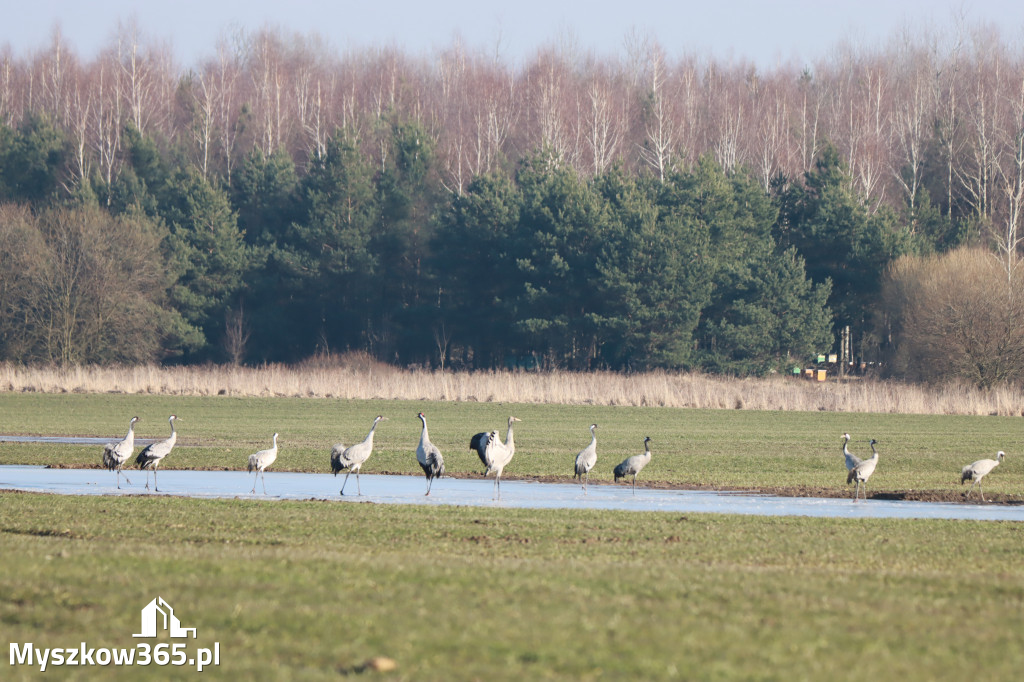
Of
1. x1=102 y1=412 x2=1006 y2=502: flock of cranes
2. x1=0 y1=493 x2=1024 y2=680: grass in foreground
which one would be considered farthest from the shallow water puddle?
x1=0 y1=493 x2=1024 y2=680: grass in foreground

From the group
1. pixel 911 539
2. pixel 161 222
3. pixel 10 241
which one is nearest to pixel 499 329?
pixel 161 222

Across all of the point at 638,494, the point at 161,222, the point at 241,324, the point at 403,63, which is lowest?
the point at 638,494

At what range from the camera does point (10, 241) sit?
6900 cm

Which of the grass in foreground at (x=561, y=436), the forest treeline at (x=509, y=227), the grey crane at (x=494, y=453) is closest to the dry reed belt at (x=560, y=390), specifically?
the grass in foreground at (x=561, y=436)

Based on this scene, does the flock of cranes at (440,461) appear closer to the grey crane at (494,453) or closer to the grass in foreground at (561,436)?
the grey crane at (494,453)

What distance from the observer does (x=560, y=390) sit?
53.0 metres

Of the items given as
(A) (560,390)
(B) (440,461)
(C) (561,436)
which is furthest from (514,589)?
(A) (560,390)

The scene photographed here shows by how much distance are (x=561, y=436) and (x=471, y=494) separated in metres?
13.7

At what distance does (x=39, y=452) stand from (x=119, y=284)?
4303 cm

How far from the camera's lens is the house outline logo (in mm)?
8414

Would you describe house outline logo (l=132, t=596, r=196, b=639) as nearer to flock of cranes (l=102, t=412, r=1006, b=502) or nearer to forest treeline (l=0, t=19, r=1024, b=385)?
flock of cranes (l=102, t=412, r=1006, b=502)

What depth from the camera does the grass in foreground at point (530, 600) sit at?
7824 mm

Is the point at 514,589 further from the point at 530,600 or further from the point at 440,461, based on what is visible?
the point at 440,461

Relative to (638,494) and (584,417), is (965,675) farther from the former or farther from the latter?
(584,417)
